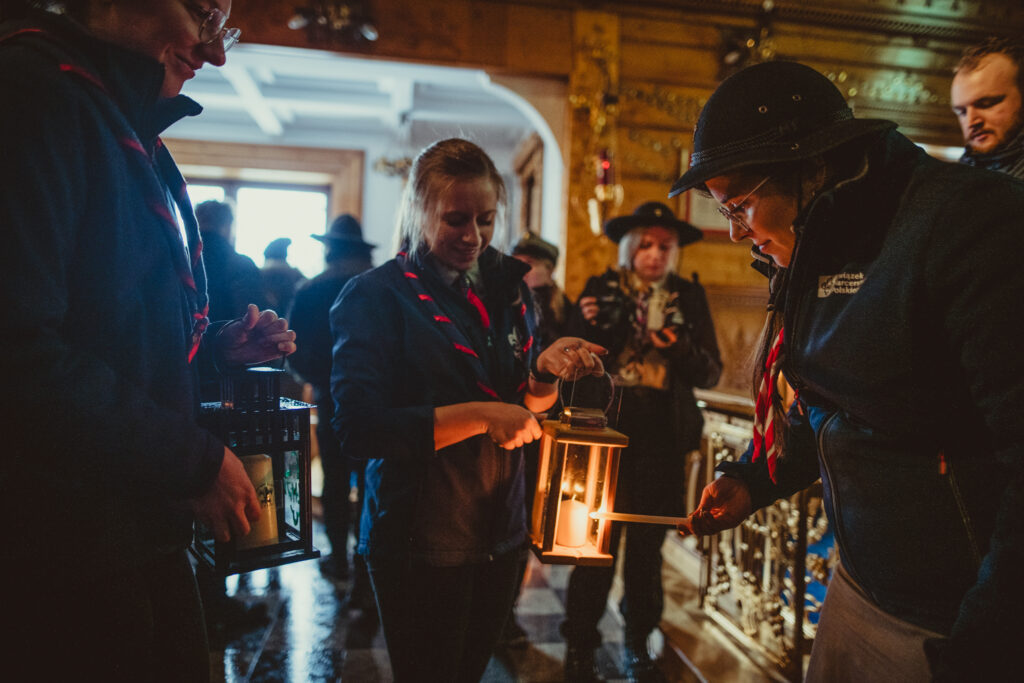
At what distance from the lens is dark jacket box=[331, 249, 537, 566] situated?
1.40m

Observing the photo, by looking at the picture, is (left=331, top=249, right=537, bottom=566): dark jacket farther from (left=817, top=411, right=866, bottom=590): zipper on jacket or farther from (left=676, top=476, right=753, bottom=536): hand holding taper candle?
(left=817, top=411, right=866, bottom=590): zipper on jacket

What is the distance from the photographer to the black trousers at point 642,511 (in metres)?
2.70

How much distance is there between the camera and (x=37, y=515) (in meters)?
0.83

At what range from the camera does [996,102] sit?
2152mm

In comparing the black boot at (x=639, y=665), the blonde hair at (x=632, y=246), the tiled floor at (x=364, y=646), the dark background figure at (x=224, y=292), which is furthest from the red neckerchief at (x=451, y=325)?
the black boot at (x=639, y=665)

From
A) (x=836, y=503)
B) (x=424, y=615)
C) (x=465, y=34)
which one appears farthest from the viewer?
(x=465, y=34)

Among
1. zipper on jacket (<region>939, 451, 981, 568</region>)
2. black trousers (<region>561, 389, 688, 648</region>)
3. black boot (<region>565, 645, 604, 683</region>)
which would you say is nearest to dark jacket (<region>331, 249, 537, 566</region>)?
zipper on jacket (<region>939, 451, 981, 568</region>)

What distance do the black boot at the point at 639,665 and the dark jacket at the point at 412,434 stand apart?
162 centimetres

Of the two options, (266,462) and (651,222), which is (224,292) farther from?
(651,222)

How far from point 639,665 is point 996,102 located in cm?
277

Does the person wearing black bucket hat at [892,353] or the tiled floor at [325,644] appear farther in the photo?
the tiled floor at [325,644]

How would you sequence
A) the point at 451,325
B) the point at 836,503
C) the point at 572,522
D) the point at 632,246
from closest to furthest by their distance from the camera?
the point at 836,503 → the point at 572,522 → the point at 451,325 → the point at 632,246

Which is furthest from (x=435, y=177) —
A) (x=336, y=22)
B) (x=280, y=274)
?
(x=336, y=22)

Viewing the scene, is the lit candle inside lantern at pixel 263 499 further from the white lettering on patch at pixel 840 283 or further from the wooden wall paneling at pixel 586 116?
the wooden wall paneling at pixel 586 116
